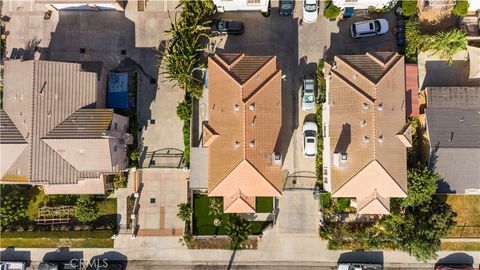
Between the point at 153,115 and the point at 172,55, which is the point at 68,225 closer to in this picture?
the point at 153,115

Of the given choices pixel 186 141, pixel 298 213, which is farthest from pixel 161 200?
pixel 298 213

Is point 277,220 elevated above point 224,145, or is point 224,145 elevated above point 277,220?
point 224,145

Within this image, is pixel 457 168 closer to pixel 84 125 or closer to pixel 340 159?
pixel 340 159

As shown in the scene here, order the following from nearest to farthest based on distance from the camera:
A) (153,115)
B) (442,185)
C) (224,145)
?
(224,145) < (442,185) < (153,115)

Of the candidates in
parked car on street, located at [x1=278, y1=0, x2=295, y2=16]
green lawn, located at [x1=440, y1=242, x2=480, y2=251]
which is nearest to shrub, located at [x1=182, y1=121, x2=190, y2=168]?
parked car on street, located at [x1=278, y1=0, x2=295, y2=16]

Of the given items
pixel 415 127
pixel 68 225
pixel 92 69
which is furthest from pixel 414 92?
pixel 68 225

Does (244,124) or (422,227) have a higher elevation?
(244,124)

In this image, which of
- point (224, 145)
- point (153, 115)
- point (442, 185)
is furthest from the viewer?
point (153, 115)

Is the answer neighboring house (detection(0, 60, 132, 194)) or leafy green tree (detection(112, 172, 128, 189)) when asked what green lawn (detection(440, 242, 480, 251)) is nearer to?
leafy green tree (detection(112, 172, 128, 189))
